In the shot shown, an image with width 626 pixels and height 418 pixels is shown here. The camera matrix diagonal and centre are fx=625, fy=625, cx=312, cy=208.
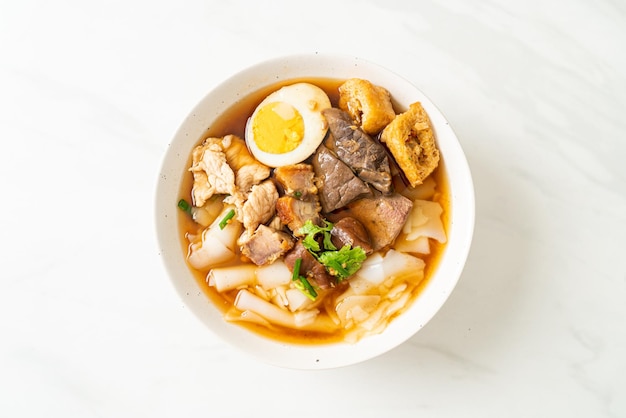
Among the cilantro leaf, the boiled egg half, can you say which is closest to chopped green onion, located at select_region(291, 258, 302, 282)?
the cilantro leaf

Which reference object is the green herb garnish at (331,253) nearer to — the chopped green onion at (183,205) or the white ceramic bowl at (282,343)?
the white ceramic bowl at (282,343)

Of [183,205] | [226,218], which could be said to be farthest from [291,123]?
[183,205]

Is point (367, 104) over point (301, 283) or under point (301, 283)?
over

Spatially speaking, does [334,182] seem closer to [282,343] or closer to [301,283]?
[301,283]

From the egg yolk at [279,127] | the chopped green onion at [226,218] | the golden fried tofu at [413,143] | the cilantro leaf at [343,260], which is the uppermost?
the golden fried tofu at [413,143]

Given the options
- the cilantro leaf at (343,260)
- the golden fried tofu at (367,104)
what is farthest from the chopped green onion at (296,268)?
the golden fried tofu at (367,104)
